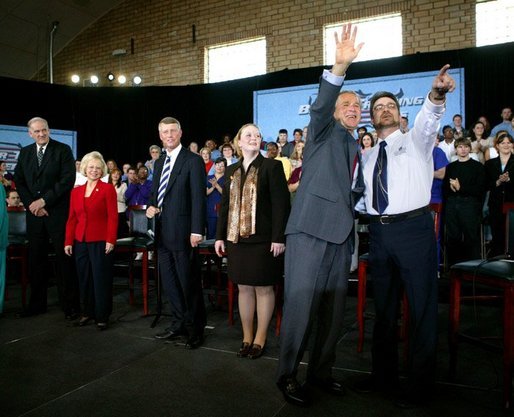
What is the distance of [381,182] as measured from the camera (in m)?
2.12

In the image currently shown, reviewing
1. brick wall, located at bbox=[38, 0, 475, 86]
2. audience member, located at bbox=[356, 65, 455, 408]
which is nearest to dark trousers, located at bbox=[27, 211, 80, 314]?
audience member, located at bbox=[356, 65, 455, 408]

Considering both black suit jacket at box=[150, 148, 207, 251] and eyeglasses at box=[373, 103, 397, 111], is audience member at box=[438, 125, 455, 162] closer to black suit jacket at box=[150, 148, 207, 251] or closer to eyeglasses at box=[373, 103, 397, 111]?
black suit jacket at box=[150, 148, 207, 251]

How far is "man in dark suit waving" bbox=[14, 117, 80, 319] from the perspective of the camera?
3.76 metres

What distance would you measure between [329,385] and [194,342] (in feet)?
3.55

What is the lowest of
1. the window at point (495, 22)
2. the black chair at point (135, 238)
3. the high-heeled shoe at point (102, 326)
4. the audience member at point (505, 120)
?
the high-heeled shoe at point (102, 326)

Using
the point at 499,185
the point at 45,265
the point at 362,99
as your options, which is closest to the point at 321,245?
the point at 45,265

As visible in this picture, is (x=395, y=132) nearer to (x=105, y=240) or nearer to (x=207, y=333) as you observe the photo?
(x=207, y=333)

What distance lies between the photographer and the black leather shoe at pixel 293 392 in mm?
2053

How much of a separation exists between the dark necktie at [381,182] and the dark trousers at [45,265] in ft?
9.05

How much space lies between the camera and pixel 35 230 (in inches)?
151

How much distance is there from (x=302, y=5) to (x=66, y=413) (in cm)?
905

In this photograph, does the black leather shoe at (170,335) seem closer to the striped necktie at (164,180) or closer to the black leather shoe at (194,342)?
the black leather shoe at (194,342)

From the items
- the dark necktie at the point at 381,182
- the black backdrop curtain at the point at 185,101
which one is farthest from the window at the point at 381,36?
the dark necktie at the point at 381,182

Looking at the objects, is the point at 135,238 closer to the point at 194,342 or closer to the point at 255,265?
the point at 194,342
